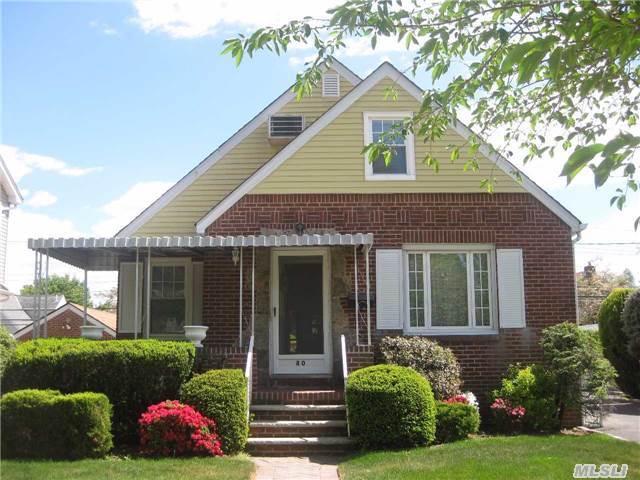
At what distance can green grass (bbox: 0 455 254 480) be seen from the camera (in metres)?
6.90

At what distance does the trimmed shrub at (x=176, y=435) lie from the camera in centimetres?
809

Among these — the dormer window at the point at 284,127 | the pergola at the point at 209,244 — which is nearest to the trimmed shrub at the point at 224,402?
the pergola at the point at 209,244

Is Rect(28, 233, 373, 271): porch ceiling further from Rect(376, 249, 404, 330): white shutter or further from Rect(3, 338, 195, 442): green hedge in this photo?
Rect(3, 338, 195, 442): green hedge

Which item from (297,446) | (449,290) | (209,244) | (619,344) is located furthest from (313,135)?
(619,344)

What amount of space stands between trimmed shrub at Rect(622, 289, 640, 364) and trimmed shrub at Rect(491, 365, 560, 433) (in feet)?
12.7

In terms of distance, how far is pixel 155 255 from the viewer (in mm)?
13203

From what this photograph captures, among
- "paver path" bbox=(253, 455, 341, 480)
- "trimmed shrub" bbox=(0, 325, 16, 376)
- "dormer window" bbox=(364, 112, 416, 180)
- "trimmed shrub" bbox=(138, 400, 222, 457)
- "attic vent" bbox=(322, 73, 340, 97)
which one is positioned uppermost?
"attic vent" bbox=(322, 73, 340, 97)

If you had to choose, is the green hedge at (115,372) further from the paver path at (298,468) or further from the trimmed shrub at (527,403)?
the trimmed shrub at (527,403)

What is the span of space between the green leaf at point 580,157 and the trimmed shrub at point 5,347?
858 centimetres

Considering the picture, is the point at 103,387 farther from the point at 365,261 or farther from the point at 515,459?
the point at 515,459

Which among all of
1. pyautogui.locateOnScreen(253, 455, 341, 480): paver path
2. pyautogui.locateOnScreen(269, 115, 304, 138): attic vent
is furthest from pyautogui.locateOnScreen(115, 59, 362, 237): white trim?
pyautogui.locateOnScreen(253, 455, 341, 480): paver path

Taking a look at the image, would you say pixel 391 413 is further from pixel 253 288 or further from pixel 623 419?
pixel 623 419

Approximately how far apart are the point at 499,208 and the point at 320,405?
4.98 m

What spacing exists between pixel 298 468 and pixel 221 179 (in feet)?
25.6
